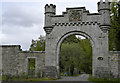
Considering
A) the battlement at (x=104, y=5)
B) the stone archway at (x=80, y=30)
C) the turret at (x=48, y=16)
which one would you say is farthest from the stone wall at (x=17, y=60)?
the battlement at (x=104, y=5)

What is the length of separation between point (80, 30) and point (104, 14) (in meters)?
2.95

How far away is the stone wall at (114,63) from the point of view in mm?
18422

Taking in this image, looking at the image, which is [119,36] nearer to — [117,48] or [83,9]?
[117,48]

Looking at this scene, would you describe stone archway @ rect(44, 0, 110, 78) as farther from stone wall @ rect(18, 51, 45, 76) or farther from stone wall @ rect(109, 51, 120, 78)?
stone wall @ rect(18, 51, 45, 76)

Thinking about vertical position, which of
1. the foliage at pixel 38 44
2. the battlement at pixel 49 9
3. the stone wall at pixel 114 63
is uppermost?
the battlement at pixel 49 9

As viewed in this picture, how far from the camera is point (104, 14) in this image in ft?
62.8

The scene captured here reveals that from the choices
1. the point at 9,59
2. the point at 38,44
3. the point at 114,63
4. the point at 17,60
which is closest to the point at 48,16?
the point at 17,60

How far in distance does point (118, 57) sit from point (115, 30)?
871 centimetres

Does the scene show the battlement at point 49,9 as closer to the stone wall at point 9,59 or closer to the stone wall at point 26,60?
the stone wall at point 26,60

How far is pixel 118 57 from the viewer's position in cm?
1867

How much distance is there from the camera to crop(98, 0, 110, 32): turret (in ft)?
62.0

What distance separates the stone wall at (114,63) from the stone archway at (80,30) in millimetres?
458

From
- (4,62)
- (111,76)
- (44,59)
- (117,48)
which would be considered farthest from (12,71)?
(117,48)

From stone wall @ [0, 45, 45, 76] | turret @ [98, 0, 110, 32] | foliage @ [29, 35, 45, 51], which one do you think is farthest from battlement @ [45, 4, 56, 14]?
foliage @ [29, 35, 45, 51]
